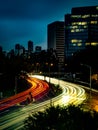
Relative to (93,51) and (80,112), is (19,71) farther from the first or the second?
(80,112)

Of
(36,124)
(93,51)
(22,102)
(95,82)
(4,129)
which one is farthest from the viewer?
(93,51)

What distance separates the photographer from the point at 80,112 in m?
27.5

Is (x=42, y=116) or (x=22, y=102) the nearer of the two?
(x=42, y=116)

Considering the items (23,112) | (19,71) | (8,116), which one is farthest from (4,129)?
(19,71)

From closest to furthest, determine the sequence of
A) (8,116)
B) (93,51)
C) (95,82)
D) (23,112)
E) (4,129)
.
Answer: (4,129) < (8,116) < (23,112) < (95,82) < (93,51)

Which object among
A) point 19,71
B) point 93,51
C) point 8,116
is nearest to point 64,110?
point 8,116

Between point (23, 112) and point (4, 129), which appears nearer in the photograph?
point (4, 129)

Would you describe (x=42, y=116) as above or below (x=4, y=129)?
above

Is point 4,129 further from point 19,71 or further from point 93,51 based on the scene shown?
point 93,51

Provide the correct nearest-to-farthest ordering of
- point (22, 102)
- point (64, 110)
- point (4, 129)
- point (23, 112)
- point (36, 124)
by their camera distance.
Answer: point (36, 124) → point (64, 110) → point (4, 129) → point (23, 112) → point (22, 102)

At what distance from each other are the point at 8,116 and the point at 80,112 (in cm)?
2357

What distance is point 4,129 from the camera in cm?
4075

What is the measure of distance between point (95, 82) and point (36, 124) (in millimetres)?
85260

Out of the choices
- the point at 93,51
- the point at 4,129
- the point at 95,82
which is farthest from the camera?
the point at 93,51
